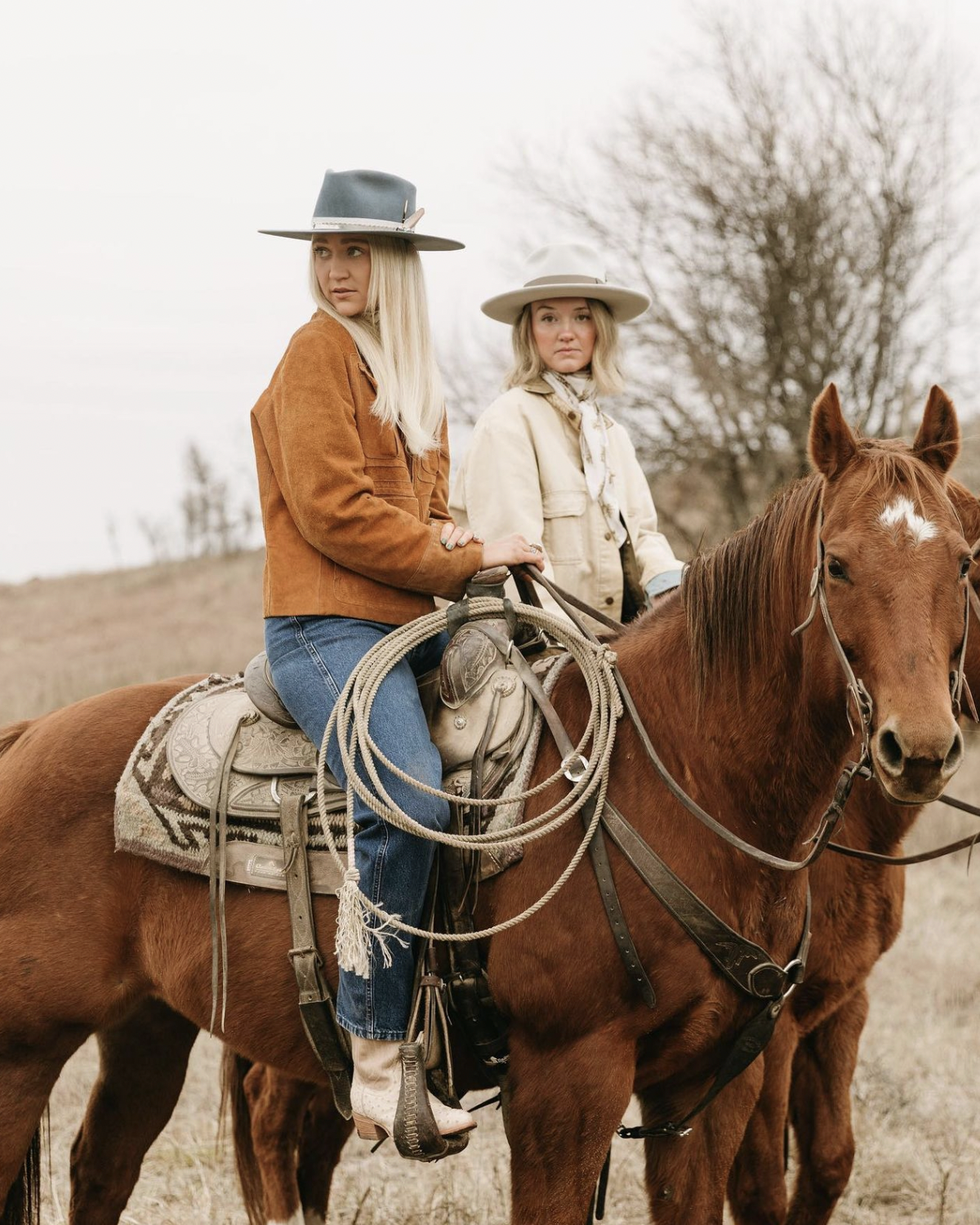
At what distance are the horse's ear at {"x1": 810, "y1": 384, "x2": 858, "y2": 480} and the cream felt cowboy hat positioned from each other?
1.77 metres

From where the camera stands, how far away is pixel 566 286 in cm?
427

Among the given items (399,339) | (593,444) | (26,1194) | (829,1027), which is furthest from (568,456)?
(26,1194)

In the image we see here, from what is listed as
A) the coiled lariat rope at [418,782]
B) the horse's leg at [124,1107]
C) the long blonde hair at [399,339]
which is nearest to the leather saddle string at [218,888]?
the coiled lariat rope at [418,782]

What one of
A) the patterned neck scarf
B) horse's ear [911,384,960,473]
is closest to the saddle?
the patterned neck scarf

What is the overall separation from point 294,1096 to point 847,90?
1395cm

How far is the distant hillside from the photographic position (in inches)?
714

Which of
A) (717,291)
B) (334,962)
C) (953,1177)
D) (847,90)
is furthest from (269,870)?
(847,90)

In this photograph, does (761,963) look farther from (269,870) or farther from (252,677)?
(252,677)

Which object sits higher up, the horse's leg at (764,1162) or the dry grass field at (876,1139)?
the horse's leg at (764,1162)

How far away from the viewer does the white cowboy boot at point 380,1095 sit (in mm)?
2932

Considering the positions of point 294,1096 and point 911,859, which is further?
point 294,1096

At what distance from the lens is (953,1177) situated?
4934mm

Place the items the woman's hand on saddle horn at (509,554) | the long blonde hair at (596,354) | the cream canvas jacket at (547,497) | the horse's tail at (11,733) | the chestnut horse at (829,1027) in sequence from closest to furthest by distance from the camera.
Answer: the woman's hand on saddle horn at (509,554)
the horse's tail at (11,733)
the chestnut horse at (829,1027)
the cream canvas jacket at (547,497)
the long blonde hair at (596,354)

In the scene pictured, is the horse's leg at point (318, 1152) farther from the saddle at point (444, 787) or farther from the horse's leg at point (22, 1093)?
the saddle at point (444, 787)
